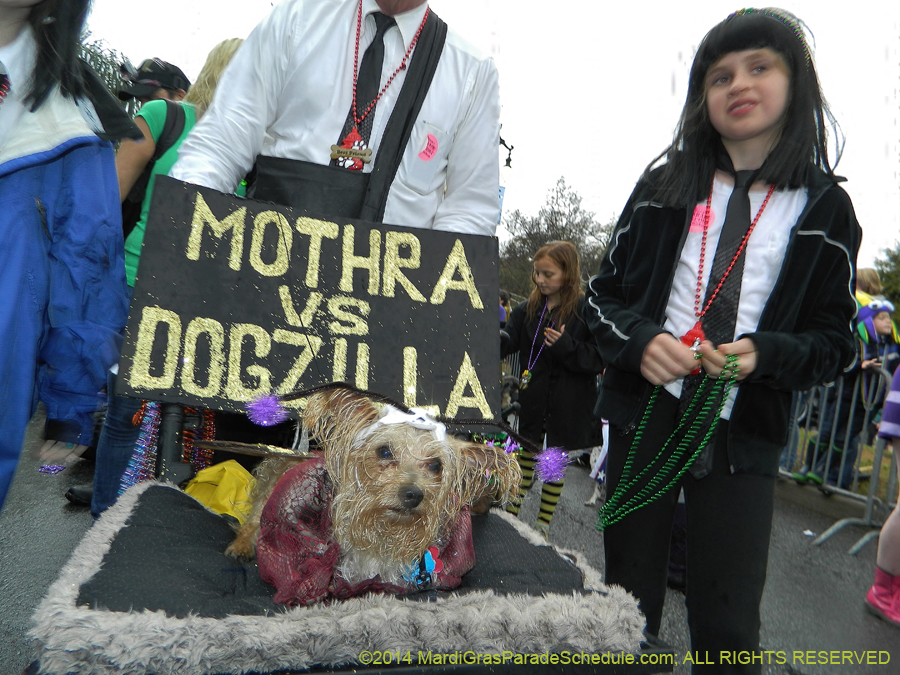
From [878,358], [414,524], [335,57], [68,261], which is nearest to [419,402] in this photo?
[414,524]

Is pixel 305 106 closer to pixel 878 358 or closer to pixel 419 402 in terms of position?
pixel 419 402

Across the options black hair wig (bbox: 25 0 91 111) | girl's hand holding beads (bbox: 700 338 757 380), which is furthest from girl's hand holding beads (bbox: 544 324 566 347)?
black hair wig (bbox: 25 0 91 111)

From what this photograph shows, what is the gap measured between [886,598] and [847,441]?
298 cm

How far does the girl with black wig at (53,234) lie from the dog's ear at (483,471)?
102 centimetres

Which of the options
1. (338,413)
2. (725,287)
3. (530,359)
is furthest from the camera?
(530,359)

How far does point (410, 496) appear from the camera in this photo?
1.68 m

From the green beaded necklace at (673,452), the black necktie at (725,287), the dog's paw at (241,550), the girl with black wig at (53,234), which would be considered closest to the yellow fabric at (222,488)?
the dog's paw at (241,550)

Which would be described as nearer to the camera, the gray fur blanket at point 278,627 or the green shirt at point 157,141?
the gray fur blanket at point 278,627

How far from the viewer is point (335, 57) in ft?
7.76

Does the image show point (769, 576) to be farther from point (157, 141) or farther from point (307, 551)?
point (157, 141)

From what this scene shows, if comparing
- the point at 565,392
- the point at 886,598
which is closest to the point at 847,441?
the point at 886,598

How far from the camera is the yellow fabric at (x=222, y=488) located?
247 cm

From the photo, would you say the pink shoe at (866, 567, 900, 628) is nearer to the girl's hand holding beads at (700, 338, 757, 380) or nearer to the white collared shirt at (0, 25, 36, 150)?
the girl's hand holding beads at (700, 338, 757, 380)

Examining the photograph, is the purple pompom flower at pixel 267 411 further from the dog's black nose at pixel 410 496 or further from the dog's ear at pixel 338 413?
the dog's black nose at pixel 410 496
